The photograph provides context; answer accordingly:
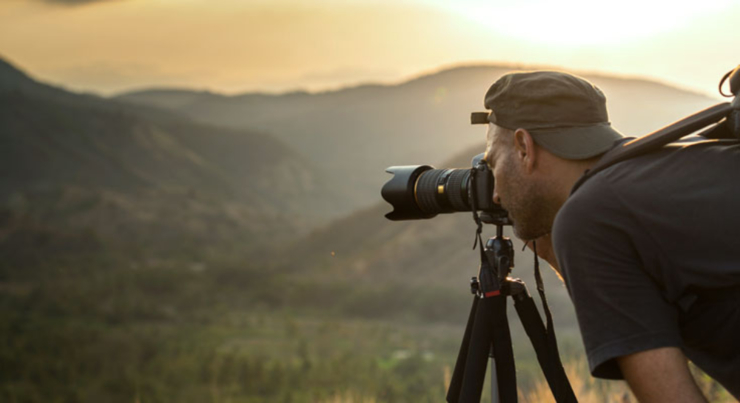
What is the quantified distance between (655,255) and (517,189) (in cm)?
42

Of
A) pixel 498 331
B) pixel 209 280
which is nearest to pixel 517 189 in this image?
pixel 498 331

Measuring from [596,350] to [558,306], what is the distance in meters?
17.0

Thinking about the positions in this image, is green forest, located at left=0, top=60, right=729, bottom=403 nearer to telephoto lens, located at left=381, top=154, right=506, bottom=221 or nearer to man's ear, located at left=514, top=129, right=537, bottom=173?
telephoto lens, located at left=381, top=154, right=506, bottom=221

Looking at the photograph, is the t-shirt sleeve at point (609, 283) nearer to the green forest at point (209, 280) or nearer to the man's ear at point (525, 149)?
the man's ear at point (525, 149)

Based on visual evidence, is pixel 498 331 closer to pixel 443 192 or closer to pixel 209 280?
pixel 443 192

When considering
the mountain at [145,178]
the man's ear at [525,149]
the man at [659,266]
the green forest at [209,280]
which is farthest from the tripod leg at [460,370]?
the mountain at [145,178]

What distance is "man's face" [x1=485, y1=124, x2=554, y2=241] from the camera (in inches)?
69.1

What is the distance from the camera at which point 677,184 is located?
57.2 inches

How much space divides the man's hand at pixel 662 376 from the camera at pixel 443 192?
0.76m

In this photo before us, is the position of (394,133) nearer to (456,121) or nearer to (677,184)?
(456,121)

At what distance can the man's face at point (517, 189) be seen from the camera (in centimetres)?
176

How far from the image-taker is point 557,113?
1708mm

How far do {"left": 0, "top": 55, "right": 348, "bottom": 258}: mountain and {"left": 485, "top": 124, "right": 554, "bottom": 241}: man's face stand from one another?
97.4 ft

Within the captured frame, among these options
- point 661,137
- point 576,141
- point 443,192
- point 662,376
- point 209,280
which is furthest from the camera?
point 209,280
